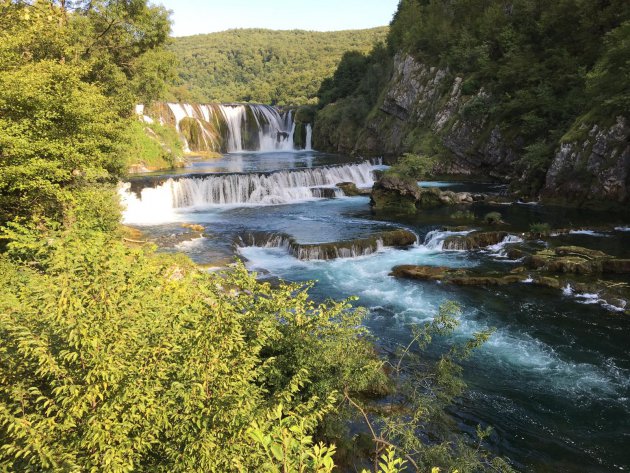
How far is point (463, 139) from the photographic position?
39656mm

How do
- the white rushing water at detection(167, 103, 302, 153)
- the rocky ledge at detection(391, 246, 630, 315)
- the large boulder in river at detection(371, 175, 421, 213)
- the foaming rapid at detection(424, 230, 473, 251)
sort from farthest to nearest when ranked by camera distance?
the white rushing water at detection(167, 103, 302, 153), the large boulder in river at detection(371, 175, 421, 213), the foaming rapid at detection(424, 230, 473, 251), the rocky ledge at detection(391, 246, 630, 315)

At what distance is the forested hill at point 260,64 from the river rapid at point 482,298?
81401 millimetres

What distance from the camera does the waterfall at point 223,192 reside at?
29.5 meters

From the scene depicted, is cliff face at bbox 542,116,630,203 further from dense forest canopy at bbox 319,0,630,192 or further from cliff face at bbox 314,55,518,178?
cliff face at bbox 314,55,518,178

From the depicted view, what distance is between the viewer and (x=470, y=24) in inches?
1825

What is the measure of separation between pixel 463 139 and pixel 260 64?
5567 inches

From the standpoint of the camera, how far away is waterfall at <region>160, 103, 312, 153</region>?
5791 centimetres

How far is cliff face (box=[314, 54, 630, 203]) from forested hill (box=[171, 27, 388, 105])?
55.4 m

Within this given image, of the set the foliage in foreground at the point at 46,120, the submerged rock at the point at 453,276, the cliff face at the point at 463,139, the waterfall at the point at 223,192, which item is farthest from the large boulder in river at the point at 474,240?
the foliage in foreground at the point at 46,120

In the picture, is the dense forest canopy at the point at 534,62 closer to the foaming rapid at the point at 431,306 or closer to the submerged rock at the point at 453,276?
the submerged rock at the point at 453,276

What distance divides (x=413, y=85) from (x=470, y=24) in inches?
340

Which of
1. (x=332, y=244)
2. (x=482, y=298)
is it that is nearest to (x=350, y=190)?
(x=332, y=244)

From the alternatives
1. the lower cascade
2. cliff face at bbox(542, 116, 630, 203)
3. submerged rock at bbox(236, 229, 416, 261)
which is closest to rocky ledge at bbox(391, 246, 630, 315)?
submerged rock at bbox(236, 229, 416, 261)

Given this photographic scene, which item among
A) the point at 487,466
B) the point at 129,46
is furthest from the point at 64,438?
the point at 129,46
